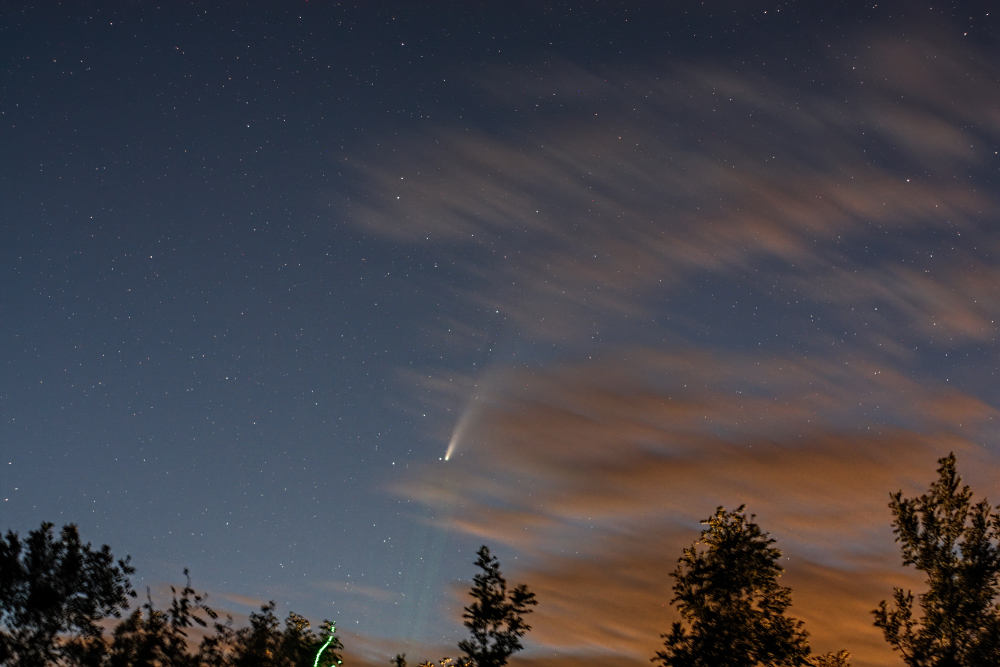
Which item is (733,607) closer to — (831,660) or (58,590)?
(831,660)

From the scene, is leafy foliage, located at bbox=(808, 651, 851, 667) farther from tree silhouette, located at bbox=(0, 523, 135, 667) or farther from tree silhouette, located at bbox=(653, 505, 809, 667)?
tree silhouette, located at bbox=(0, 523, 135, 667)

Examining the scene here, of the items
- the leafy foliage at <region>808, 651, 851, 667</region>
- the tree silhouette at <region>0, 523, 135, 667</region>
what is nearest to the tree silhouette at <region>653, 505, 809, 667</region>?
the leafy foliage at <region>808, 651, 851, 667</region>

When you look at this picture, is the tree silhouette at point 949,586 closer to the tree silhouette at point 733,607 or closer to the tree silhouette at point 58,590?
the tree silhouette at point 733,607

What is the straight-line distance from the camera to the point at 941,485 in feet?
108

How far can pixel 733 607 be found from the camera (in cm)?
4088

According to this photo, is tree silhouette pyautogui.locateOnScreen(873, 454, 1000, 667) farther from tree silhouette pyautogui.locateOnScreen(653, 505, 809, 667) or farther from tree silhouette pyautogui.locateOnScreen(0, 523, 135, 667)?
tree silhouette pyautogui.locateOnScreen(0, 523, 135, 667)

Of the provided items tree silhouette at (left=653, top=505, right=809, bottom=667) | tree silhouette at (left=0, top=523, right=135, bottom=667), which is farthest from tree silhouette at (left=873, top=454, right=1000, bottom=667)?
tree silhouette at (left=0, top=523, right=135, bottom=667)

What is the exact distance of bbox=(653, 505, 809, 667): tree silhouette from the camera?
40188 mm

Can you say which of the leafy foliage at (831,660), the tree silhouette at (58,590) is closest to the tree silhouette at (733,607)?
the leafy foliage at (831,660)

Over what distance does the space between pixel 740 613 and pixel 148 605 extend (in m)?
31.4

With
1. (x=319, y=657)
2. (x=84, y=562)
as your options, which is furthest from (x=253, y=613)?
(x=319, y=657)

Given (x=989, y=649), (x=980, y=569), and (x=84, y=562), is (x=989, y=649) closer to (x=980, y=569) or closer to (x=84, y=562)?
(x=980, y=569)

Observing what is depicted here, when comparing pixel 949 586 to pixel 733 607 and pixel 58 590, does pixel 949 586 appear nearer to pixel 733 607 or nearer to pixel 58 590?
pixel 733 607

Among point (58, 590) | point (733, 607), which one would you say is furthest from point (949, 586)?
point (58, 590)
